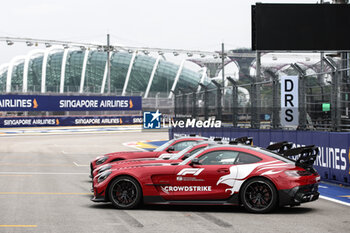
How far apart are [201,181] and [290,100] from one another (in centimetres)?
906

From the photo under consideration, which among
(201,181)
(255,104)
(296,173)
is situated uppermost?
(255,104)

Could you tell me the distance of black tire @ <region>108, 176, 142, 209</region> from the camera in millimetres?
9977

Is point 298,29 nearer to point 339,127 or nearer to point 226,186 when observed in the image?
point 339,127

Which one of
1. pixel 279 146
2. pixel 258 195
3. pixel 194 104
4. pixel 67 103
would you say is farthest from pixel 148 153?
pixel 67 103

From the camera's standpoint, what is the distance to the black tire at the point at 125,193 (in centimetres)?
998

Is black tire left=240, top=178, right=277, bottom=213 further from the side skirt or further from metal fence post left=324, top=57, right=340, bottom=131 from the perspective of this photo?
metal fence post left=324, top=57, right=340, bottom=131

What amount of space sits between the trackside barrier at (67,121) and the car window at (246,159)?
44719 millimetres

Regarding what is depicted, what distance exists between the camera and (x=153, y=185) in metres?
9.97

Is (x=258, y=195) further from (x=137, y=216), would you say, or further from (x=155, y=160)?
(x=155, y=160)

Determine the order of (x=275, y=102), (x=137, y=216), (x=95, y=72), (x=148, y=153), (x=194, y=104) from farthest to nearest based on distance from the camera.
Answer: (x=95, y=72)
(x=194, y=104)
(x=275, y=102)
(x=148, y=153)
(x=137, y=216)

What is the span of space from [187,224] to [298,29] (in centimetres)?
1596

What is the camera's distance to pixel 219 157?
10.1 metres

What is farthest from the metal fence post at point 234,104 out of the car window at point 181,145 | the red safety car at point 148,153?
the car window at point 181,145

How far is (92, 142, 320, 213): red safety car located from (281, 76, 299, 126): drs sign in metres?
7.98
